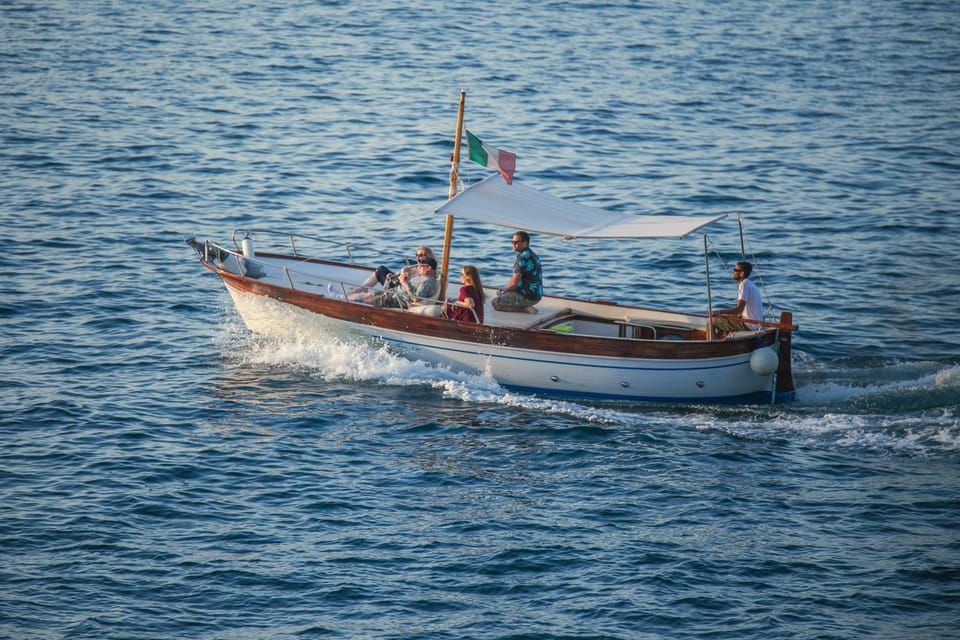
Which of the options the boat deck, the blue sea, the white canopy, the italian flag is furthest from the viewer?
the boat deck

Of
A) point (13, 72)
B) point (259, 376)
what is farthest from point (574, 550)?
point (13, 72)

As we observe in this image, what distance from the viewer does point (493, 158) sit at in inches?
851

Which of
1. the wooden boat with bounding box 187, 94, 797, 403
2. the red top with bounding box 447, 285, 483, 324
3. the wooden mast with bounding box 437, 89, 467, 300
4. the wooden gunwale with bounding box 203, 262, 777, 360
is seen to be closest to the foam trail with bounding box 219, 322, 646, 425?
the wooden boat with bounding box 187, 94, 797, 403

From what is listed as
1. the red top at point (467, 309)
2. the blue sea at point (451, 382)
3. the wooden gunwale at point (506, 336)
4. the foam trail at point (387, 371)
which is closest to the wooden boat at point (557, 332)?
the wooden gunwale at point (506, 336)

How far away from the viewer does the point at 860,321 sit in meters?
25.0

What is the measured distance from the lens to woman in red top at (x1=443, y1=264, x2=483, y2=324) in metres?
21.5

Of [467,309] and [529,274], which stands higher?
[529,274]

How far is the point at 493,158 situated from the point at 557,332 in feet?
11.9

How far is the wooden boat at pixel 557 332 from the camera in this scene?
2058 cm

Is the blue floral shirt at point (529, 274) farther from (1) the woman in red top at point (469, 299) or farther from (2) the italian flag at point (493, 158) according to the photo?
(2) the italian flag at point (493, 158)

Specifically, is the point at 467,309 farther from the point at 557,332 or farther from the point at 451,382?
the point at 557,332

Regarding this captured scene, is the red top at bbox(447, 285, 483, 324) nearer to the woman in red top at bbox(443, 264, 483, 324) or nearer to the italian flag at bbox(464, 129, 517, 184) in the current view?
the woman in red top at bbox(443, 264, 483, 324)

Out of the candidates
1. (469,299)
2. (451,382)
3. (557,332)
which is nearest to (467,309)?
(469,299)

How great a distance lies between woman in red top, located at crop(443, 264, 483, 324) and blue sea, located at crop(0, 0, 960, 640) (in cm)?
132
